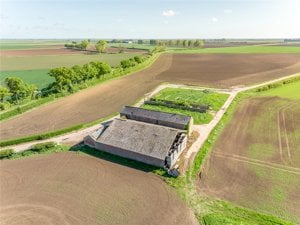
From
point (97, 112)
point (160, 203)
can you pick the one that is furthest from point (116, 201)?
point (97, 112)

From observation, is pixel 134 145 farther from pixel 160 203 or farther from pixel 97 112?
pixel 97 112

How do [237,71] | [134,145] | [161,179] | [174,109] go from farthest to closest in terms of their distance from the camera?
[237,71] < [174,109] < [134,145] < [161,179]

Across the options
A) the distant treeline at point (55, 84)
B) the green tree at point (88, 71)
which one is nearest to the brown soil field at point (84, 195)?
the distant treeline at point (55, 84)

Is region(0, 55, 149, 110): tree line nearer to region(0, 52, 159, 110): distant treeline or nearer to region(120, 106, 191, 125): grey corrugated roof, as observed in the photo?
region(0, 52, 159, 110): distant treeline

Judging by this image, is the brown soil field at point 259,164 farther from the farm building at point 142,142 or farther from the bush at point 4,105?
the bush at point 4,105

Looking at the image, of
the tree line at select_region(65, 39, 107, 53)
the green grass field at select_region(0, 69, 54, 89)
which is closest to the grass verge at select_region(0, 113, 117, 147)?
the green grass field at select_region(0, 69, 54, 89)

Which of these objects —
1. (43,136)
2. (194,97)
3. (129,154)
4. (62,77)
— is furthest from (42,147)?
(194,97)

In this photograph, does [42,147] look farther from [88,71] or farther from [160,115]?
[88,71]
